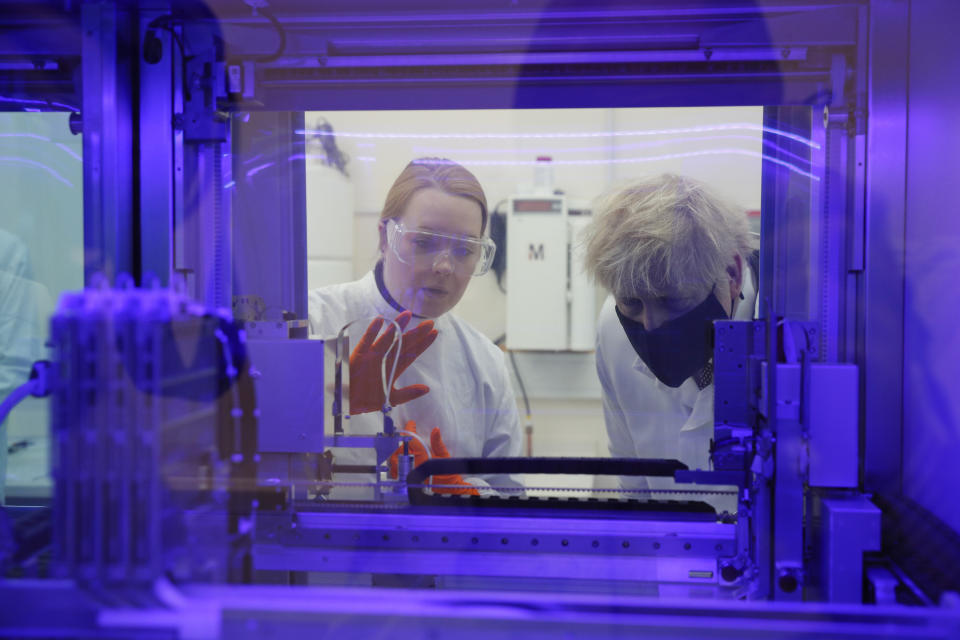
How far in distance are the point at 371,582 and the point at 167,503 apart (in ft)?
3.42

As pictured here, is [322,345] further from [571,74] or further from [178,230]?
[571,74]

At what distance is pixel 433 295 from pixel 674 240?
0.80m

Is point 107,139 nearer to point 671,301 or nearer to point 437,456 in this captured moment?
point 437,456

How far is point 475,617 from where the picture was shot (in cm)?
105

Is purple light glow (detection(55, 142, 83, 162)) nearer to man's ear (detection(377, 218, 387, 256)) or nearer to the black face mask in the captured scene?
man's ear (detection(377, 218, 387, 256))

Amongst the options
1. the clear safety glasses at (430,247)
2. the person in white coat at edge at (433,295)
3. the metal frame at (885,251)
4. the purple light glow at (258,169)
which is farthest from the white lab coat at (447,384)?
the metal frame at (885,251)

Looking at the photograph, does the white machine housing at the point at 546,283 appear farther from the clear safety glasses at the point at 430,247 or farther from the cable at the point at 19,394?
the cable at the point at 19,394

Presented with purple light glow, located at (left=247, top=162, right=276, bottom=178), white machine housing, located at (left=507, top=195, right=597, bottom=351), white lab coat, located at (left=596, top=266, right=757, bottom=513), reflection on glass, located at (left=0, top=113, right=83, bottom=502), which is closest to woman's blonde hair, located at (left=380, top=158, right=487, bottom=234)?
white machine housing, located at (left=507, top=195, right=597, bottom=351)

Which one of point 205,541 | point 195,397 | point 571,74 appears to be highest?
point 571,74

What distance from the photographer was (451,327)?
2.35 metres

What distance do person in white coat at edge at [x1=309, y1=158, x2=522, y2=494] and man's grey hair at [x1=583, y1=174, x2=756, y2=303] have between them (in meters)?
0.48

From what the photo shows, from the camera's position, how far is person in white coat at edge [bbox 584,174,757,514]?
87.2 inches

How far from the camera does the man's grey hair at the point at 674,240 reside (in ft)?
7.26

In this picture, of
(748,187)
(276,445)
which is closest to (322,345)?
(276,445)
